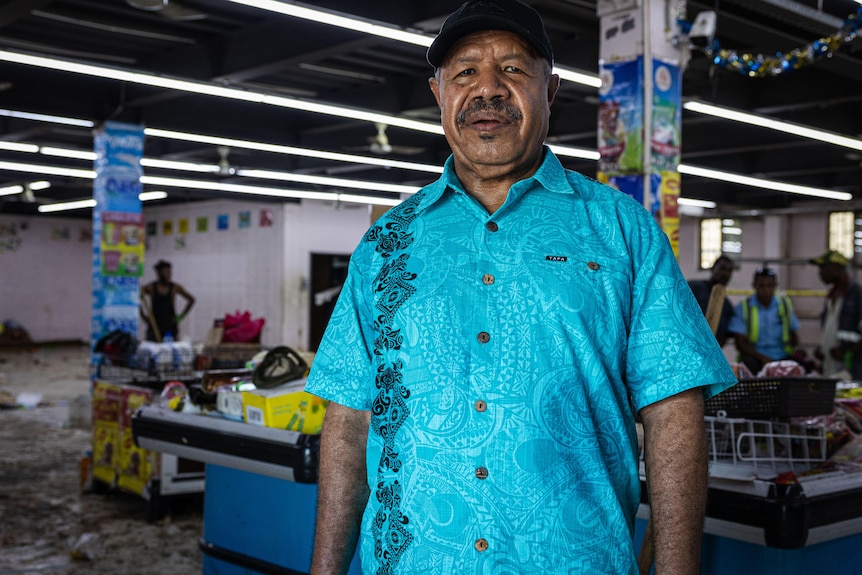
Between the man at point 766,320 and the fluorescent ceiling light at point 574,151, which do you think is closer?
the man at point 766,320

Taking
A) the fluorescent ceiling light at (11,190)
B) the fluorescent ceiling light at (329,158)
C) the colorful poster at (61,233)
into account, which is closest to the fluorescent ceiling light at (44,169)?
the fluorescent ceiling light at (329,158)

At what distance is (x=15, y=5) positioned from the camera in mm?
6113

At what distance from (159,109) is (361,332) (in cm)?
910

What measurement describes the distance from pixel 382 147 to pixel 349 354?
873cm

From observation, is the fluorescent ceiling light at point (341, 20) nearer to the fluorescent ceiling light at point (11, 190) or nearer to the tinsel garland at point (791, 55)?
the tinsel garland at point (791, 55)

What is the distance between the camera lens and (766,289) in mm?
7477

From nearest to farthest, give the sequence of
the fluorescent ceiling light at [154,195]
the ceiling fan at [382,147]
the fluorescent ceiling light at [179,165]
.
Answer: the ceiling fan at [382,147] → the fluorescent ceiling light at [179,165] → the fluorescent ceiling light at [154,195]

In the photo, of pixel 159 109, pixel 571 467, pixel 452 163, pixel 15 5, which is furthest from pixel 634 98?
pixel 159 109

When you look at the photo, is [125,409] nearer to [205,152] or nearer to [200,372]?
[200,372]

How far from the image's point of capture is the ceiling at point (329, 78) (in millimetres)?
6844

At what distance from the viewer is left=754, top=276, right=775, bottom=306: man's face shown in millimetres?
7453

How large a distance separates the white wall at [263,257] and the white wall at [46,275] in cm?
374

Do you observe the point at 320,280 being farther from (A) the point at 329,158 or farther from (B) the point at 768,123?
(B) the point at 768,123

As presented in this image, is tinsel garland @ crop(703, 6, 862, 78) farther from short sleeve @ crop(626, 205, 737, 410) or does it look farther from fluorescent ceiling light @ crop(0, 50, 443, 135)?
short sleeve @ crop(626, 205, 737, 410)
